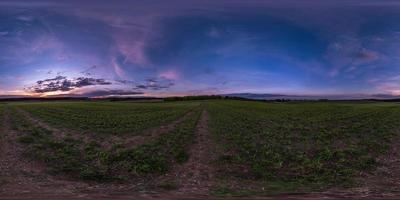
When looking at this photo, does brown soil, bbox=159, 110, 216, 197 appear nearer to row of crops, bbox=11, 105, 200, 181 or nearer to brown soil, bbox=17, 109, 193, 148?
row of crops, bbox=11, 105, 200, 181

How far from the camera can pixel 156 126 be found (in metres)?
37.1

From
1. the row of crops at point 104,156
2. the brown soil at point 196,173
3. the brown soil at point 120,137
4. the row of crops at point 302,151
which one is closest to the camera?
the brown soil at point 196,173

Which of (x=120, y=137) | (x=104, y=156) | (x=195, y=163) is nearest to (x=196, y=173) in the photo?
(x=195, y=163)

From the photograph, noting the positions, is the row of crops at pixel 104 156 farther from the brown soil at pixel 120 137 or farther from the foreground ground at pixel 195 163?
the brown soil at pixel 120 137

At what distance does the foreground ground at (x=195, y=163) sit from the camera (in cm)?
1717

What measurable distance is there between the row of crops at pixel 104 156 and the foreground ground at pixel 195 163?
0.18 ft

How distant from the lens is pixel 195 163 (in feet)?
74.5

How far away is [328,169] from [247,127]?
1670 centimetres

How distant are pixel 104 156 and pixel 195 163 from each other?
Result: 5.66 metres

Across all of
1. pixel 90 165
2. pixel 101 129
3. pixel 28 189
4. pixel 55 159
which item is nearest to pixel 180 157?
pixel 90 165

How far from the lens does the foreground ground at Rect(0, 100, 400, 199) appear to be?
1717 centimetres

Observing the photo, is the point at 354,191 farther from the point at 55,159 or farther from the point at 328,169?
the point at 55,159

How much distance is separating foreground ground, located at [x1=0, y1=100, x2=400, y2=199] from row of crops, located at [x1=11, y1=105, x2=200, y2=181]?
56 mm

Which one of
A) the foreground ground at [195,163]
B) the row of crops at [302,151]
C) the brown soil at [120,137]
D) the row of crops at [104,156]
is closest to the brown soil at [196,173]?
the foreground ground at [195,163]
